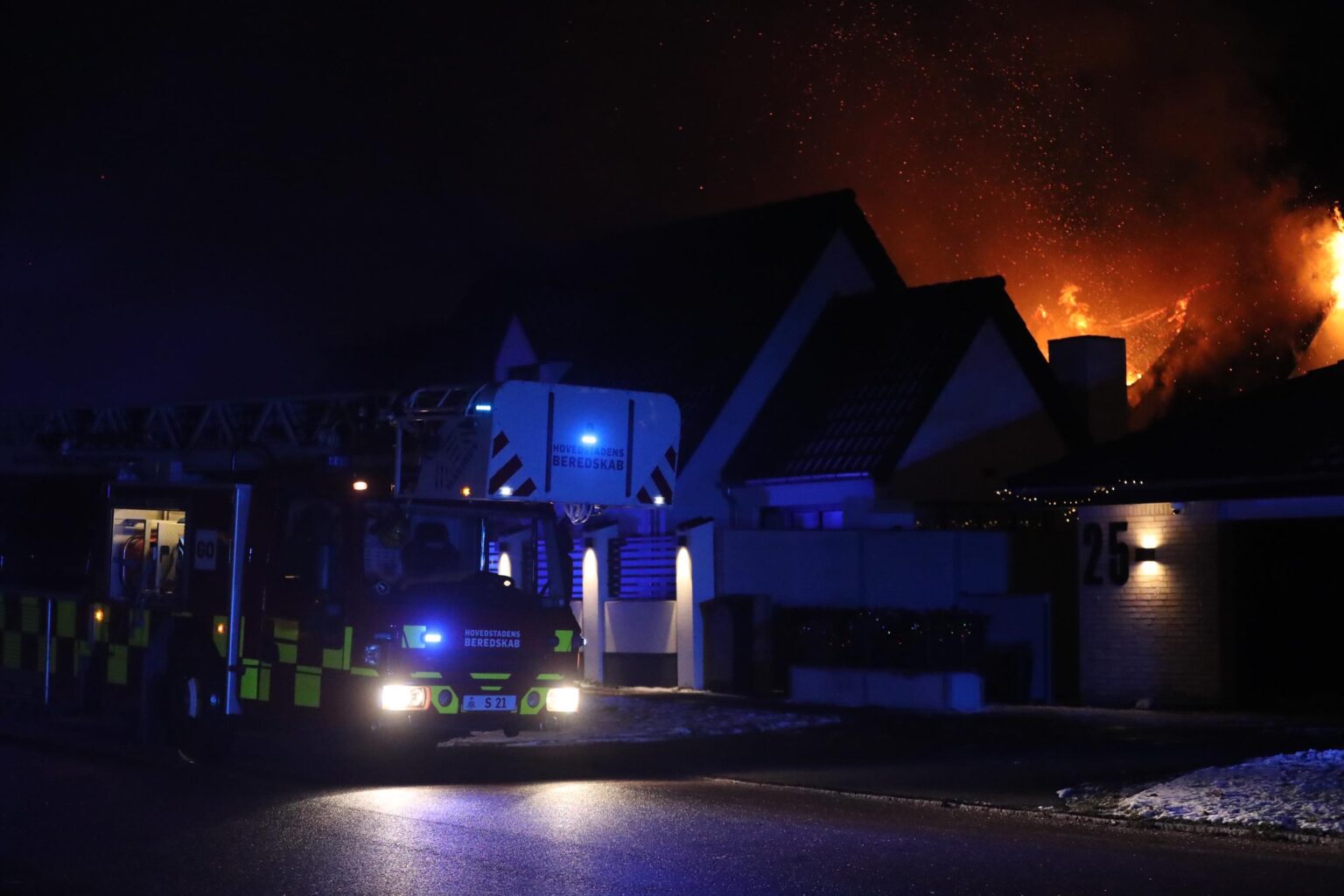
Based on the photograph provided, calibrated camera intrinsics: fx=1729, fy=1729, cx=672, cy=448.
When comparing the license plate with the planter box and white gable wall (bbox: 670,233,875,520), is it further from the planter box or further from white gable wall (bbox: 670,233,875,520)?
white gable wall (bbox: 670,233,875,520)

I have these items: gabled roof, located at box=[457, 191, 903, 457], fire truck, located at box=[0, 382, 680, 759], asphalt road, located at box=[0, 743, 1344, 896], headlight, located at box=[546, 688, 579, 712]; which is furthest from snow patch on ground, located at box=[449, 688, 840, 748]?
gabled roof, located at box=[457, 191, 903, 457]

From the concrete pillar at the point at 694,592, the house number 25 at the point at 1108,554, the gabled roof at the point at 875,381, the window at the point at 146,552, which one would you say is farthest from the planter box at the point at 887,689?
the window at the point at 146,552

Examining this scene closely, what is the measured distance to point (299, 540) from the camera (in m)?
14.4

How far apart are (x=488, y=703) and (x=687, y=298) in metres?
15.6

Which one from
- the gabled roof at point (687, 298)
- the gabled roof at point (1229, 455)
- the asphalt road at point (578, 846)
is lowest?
the asphalt road at point (578, 846)

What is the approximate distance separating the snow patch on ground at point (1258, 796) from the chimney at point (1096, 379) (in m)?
13.6

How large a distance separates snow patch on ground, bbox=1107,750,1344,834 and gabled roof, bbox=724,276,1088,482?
35.0ft

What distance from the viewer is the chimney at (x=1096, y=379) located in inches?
1051

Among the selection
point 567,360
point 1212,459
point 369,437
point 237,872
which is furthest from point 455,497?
point 567,360

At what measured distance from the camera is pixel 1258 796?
11.8m

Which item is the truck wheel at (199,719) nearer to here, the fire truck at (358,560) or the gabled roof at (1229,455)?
the fire truck at (358,560)

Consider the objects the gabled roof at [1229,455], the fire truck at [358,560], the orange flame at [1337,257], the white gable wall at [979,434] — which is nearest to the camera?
the fire truck at [358,560]

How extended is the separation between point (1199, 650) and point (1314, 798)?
8.34m

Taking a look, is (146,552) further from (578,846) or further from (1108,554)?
(1108,554)
